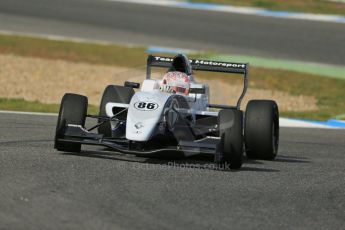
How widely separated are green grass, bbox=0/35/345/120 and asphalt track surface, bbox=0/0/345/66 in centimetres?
78

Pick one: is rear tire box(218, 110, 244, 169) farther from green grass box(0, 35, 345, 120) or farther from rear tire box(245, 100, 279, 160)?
green grass box(0, 35, 345, 120)

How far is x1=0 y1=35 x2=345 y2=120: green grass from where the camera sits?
16312 millimetres

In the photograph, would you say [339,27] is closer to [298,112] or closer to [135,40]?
[135,40]

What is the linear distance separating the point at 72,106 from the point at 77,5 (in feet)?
58.2

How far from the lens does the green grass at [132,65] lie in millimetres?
16312

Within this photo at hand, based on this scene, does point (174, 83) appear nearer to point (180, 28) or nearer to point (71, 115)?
point (71, 115)

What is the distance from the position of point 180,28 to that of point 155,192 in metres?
17.5

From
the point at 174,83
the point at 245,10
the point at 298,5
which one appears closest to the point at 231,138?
the point at 174,83

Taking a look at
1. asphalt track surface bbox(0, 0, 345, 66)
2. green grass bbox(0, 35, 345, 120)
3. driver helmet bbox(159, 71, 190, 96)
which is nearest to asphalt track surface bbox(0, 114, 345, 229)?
driver helmet bbox(159, 71, 190, 96)

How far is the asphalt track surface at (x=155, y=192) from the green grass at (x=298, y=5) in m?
16.1

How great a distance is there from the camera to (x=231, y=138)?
9102mm

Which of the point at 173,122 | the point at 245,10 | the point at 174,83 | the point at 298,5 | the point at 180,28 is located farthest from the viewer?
the point at 298,5

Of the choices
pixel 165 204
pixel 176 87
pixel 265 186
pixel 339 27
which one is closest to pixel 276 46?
pixel 339 27

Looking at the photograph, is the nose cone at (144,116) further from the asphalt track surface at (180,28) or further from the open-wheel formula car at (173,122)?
the asphalt track surface at (180,28)
